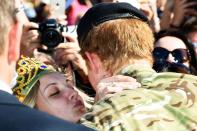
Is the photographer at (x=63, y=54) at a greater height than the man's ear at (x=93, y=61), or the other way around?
the man's ear at (x=93, y=61)

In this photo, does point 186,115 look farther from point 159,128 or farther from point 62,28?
point 62,28

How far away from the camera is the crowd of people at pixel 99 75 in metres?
2.29

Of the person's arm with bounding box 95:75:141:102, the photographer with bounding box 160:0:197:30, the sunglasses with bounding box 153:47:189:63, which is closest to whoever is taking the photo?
the person's arm with bounding box 95:75:141:102

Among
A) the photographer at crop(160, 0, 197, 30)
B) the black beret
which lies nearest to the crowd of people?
the black beret

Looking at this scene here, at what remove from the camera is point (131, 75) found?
10.1ft

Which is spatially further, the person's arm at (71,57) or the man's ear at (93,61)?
the person's arm at (71,57)

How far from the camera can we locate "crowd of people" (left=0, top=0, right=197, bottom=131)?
2.29m

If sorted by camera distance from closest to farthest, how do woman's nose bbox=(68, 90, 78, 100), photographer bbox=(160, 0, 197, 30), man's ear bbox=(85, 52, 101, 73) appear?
1. man's ear bbox=(85, 52, 101, 73)
2. woman's nose bbox=(68, 90, 78, 100)
3. photographer bbox=(160, 0, 197, 30)

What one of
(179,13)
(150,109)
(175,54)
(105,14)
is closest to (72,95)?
(105,14)

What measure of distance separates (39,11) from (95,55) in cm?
340

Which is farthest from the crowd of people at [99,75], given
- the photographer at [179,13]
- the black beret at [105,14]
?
the photographer at [179,13]

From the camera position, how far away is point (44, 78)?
3.96 m

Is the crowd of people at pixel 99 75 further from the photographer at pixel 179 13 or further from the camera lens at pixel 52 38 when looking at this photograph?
the photographer at pixel 179 13

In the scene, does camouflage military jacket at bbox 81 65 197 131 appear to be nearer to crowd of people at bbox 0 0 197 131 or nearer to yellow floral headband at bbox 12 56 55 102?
crowd of people at bbox 0 0 197 131
